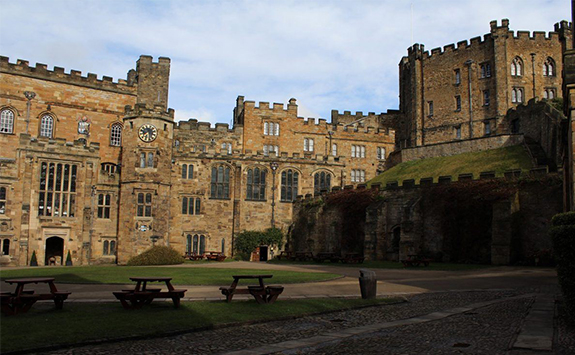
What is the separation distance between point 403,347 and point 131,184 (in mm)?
35703

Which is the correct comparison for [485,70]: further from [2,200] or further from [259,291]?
[259,291]

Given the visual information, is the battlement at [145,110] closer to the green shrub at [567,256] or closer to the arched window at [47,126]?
the arched window at [47,126]

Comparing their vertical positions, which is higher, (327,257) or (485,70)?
(485,70)

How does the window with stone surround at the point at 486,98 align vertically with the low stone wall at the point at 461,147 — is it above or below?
above

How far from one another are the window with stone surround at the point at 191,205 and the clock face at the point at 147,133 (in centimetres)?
652

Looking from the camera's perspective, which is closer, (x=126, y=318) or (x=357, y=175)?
(x=126, y=318)

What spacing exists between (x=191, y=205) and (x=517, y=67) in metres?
36.8

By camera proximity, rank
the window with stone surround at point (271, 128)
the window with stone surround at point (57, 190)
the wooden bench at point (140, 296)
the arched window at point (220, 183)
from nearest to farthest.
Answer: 1. the wooden bench at point (140, 296)
2. the window with stone surround at point (57, 190)
3. the arched window at point (220, 183)
4. the window with stone surround at point (271, 128)

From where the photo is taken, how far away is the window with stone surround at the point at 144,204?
42.2 meters

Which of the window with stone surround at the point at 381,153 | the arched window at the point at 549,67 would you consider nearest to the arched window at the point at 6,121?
the window with stone surround at the point at 381,153

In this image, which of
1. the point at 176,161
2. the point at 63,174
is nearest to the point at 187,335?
the point at 63,174

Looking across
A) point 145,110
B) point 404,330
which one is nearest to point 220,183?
point 145,110

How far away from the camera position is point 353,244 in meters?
41.9

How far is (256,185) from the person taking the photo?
4981cm
